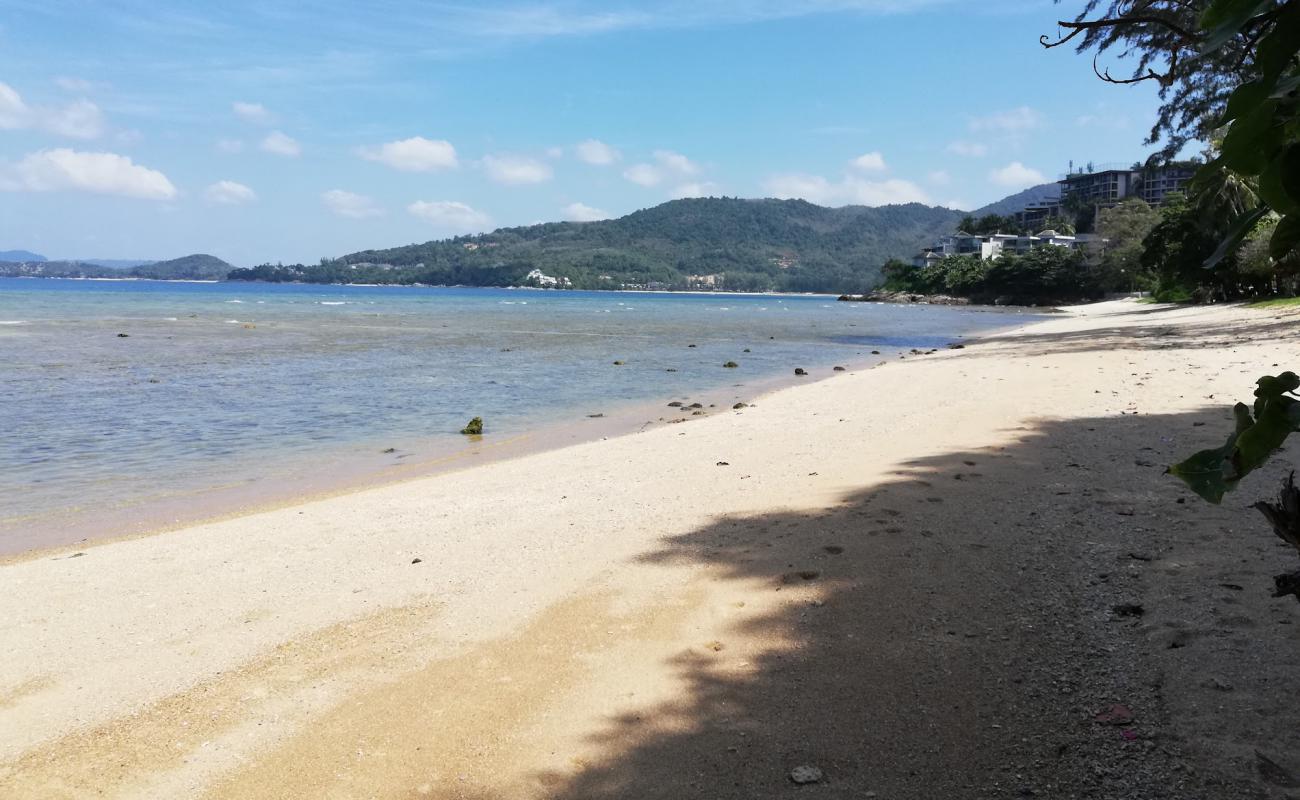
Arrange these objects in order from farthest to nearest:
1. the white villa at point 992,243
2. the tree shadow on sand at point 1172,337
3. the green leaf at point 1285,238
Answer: the white villa at point 992,243 < the tree shadow on sand at point 1172,337 < the green leaf at point 1285,238

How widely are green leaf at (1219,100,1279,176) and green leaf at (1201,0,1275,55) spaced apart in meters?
0.13

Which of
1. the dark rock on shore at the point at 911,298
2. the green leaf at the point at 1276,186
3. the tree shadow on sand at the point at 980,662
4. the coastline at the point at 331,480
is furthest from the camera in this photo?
the dark rock on shore at the point at 911,298

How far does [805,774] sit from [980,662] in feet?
4.01

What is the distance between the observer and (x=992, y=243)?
433ft

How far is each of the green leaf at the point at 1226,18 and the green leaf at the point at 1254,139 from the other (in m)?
0.13

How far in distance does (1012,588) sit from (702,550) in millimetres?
2002

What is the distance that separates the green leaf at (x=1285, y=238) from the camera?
5.02 feet

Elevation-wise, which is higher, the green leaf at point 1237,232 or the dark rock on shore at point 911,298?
the green leaf at point 1237,232

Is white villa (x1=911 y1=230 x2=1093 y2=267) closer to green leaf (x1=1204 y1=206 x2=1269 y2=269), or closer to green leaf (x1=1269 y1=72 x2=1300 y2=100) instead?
green leaf (x1=1204 y1=206 x2=1269 y2=269)

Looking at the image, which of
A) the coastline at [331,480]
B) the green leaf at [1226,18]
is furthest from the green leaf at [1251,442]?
the coastline at [331,480]

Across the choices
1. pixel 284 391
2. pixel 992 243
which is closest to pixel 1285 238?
pixel 284 391

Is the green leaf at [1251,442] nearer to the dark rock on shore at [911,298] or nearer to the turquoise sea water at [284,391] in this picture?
the turquoise sea water at [284,391]

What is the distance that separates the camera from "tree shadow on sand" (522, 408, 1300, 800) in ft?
10.1

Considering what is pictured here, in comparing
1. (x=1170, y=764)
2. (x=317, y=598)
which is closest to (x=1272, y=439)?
(x=1170, y=764)
